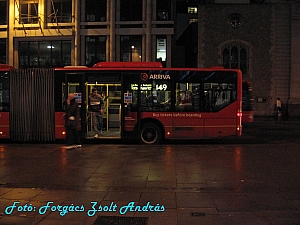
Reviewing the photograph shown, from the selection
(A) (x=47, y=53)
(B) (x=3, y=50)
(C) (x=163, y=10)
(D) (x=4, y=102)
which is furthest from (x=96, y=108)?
(B) (x=3, y=50)

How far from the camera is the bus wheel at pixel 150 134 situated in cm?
1412

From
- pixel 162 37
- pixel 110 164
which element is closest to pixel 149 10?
pixel 162 37

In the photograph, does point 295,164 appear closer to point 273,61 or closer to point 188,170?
point 188,170

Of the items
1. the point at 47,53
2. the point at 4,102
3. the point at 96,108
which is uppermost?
the point at 47,53

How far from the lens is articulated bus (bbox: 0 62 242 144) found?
14023mm

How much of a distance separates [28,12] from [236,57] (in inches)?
703

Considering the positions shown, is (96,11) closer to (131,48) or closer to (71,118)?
(131,48)

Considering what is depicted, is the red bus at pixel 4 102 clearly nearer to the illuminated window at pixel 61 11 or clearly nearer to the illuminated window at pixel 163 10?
the illuminated window at pixel 61 11

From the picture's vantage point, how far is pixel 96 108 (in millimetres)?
13914

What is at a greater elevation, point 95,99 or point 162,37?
point 162,37

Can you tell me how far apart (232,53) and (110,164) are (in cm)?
2389

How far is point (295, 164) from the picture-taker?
1011 cm

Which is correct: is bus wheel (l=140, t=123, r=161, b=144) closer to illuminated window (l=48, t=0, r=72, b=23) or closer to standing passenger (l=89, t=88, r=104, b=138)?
standing passenger (l=89, t=88, r=104, b=138)

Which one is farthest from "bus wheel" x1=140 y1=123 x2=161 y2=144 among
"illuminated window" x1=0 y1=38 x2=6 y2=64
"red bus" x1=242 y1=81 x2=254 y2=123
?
"illuminated window" x1=0 y1=38 x2=6 y2=64
